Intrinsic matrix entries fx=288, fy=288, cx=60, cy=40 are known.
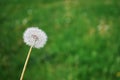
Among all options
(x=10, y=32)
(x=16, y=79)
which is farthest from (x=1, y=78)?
(x=10, y=32)

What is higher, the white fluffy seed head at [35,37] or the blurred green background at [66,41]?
the blurred green background at [66,41]

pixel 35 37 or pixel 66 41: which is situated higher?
pixel 66 41

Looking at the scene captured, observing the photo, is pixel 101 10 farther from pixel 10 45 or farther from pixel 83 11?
pixel 10 45

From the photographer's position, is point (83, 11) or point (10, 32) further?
point (83, 11)

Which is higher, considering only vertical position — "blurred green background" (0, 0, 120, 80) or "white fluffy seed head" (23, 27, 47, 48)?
"blurred green background" (0, 0, 120, 80)

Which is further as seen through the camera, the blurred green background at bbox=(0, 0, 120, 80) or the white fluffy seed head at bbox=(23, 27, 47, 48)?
the blurred green background at bbox=(0, 0, 120, 80)

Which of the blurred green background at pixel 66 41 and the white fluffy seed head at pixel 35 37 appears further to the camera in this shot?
the blurred green background at pixel 66 41

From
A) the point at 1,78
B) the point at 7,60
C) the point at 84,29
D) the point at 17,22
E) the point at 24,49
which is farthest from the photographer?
the point at 17,22

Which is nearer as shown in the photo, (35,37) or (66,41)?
(35,37)
